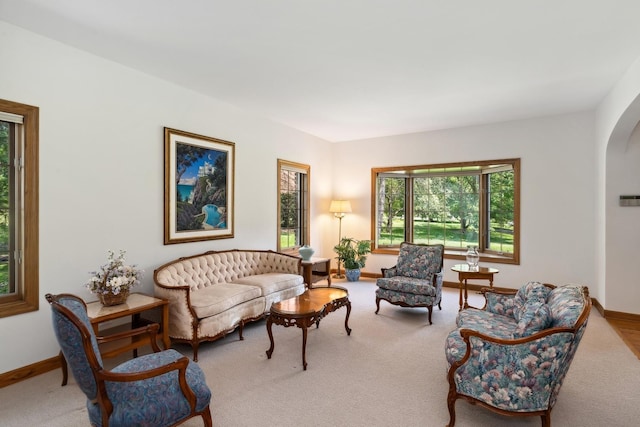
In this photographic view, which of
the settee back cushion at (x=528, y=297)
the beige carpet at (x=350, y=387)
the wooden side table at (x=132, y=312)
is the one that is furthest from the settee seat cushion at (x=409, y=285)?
the wooden side table at (x=132, y=312)

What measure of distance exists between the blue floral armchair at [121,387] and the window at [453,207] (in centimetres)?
560

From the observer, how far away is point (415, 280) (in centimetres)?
480

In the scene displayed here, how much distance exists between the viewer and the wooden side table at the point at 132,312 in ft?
9.49

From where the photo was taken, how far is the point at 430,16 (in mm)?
2744

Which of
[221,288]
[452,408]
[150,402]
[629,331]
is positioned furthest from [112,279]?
[629,331]

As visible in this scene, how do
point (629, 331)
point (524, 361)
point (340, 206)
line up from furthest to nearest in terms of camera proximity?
point (340, 206) < point (629, 331) < point (524, 361)

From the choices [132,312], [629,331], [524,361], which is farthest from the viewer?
[629,331]

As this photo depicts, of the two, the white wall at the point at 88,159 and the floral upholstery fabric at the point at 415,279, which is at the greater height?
the white wall at the point at 88,159

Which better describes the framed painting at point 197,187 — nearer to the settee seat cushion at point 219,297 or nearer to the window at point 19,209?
the settee seat cushion at point 219,297

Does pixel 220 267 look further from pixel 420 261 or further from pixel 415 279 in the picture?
pixel 420 261

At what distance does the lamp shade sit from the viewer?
7207mm

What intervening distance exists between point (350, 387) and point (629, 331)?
377cm

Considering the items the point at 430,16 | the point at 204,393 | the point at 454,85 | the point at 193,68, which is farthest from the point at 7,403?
the point at 454,85

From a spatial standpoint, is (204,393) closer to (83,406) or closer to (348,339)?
(83,406)
